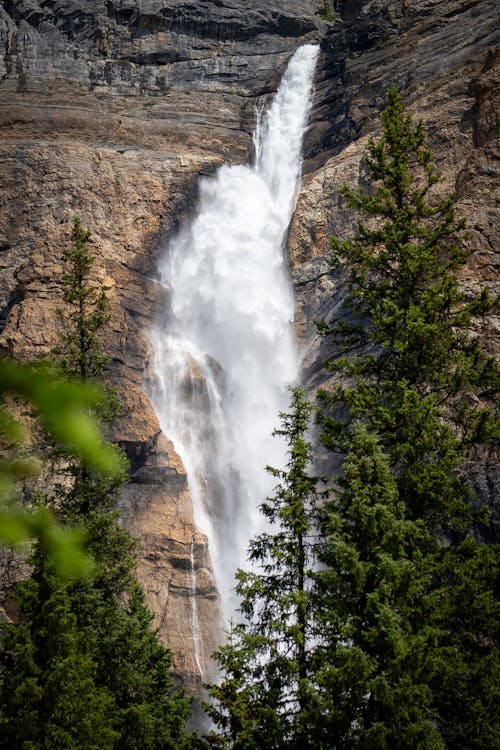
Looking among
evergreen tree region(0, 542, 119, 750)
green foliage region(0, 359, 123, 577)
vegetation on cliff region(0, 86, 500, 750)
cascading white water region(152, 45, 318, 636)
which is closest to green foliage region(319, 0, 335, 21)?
cascading white water region(152, 45, 318, 636)

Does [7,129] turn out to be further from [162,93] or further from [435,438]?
[435,438]

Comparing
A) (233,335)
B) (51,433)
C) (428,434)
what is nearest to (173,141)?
(233,335)

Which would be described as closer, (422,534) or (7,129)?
(422,534)

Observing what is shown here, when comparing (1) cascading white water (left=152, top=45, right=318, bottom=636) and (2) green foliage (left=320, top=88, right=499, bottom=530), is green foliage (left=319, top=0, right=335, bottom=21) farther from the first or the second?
(2) green foliage (left=320, top=88, right=499, bottom=530)

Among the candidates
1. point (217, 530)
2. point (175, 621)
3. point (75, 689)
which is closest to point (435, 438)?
point (75, 689)

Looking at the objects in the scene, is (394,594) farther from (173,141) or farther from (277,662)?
(173,141)

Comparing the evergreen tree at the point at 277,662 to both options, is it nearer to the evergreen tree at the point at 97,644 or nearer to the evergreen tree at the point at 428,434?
the evergreen tree at the point at 428,434

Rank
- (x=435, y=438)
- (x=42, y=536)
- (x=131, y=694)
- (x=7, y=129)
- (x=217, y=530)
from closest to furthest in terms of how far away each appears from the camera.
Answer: (x=42, y=536) → (x=435, y=438) → (x=131, y=694) → (x=217, y=530) → (x=7, y=129)
